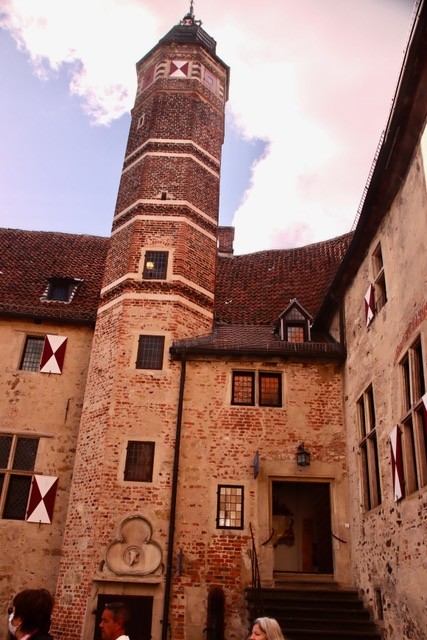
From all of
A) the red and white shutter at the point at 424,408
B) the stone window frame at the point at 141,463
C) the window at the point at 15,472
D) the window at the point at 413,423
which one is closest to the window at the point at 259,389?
the stone window frame at the point at 141,463

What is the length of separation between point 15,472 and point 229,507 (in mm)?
5244

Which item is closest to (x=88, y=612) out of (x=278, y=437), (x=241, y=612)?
(x=241, y=612)

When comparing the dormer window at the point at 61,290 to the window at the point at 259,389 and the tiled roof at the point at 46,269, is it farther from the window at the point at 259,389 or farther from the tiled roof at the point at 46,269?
the window at the point at 259,389

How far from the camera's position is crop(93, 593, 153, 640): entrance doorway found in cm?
1127

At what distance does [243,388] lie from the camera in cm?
1388

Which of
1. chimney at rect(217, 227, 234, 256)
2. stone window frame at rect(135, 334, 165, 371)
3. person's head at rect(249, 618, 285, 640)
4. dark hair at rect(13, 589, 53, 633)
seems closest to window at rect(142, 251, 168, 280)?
stone window frame at rect(135, 334, 165, 371)

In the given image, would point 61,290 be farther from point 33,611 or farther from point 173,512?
point 33,611

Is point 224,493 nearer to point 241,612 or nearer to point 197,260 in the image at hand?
point 241,612

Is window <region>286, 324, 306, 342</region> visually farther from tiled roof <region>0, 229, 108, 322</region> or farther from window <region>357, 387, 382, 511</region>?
tiled roof <region>0, 229, 108, 322</region>

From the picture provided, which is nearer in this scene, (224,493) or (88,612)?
(88,612)

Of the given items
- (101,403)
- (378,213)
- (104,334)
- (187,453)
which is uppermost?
(378,213)

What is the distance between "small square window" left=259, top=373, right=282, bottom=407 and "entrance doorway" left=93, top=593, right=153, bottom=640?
4.91 metres

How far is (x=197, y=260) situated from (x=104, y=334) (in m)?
3.29

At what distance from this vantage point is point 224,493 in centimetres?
1273
